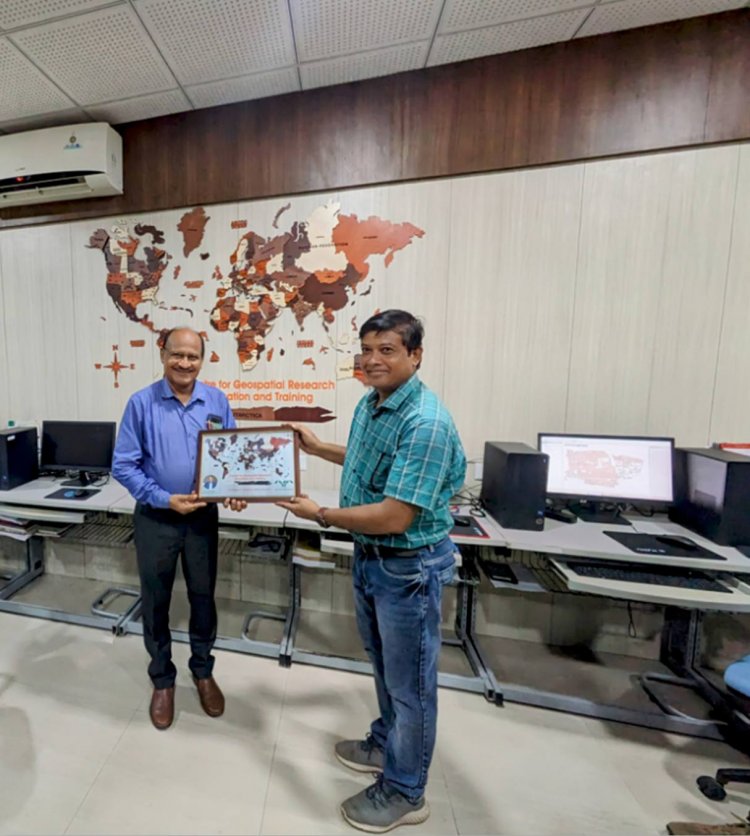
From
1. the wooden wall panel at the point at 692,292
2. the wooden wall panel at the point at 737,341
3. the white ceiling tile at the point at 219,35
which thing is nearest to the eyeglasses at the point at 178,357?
the white ceiling tile at the point at 219,35

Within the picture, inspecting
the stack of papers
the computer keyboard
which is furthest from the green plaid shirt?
the stack of papers

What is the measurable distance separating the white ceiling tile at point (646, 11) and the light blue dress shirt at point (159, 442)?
2.68 meters

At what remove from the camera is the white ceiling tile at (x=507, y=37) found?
1821mm

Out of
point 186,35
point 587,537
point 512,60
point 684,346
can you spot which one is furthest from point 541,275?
point 186,35

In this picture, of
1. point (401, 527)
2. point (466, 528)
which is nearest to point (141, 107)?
Result: point (401, 527)

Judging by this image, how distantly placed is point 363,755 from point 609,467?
1.75 metres

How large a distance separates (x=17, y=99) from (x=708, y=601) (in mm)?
4344

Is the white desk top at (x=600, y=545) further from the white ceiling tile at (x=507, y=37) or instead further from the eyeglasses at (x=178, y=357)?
the white ceiling tile at (x=507, y=37)

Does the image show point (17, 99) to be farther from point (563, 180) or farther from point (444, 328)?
point (563, 180)

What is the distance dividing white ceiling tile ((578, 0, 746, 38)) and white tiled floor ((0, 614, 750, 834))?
11.0ft

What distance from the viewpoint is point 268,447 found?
149 cm

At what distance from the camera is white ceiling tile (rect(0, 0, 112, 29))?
1.67 m

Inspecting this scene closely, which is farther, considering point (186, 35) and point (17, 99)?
point (17, 99)

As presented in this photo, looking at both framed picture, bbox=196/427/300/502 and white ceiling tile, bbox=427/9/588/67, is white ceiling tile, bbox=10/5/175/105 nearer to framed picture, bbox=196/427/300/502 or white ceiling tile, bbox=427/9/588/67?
white ceiling tile, bbox=427/9/588/67
